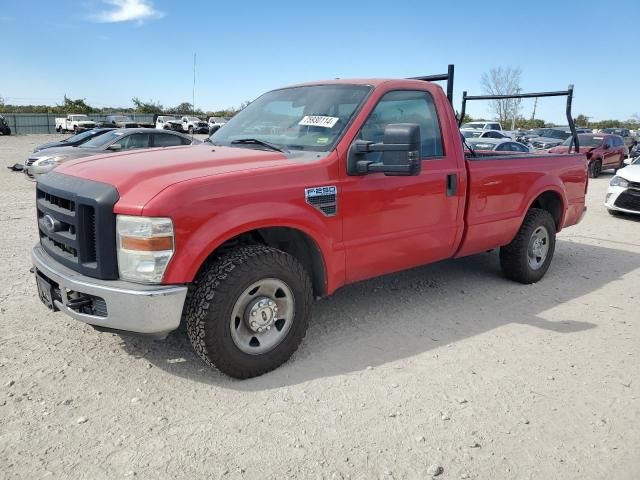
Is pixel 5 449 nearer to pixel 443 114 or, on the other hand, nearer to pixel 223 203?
pixel 223 203

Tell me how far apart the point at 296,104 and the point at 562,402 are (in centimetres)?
282

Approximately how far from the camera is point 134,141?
38.8 ft

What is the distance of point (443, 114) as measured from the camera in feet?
14.2

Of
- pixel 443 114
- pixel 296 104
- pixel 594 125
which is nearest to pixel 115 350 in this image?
pixel 296 104

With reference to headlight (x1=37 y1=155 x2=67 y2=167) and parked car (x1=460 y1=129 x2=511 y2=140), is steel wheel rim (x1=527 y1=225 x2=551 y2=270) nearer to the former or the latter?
Result: headlight (x1=37 y1=155 x2=67 y2=167)

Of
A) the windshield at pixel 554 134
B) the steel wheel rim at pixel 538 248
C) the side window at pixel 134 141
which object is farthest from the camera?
the windshield at pixel 554 134

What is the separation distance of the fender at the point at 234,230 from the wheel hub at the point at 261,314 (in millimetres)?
458

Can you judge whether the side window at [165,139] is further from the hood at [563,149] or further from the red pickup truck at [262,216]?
the hood at [563,149]

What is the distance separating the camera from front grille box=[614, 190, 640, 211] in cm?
966

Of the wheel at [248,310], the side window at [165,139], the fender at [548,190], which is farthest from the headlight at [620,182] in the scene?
the side window at [165,139]

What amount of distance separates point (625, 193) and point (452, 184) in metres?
7.25

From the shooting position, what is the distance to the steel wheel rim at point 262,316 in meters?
3.22

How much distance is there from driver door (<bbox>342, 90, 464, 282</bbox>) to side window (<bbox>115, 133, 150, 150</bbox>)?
9.07m

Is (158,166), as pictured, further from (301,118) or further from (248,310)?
(301,118)
